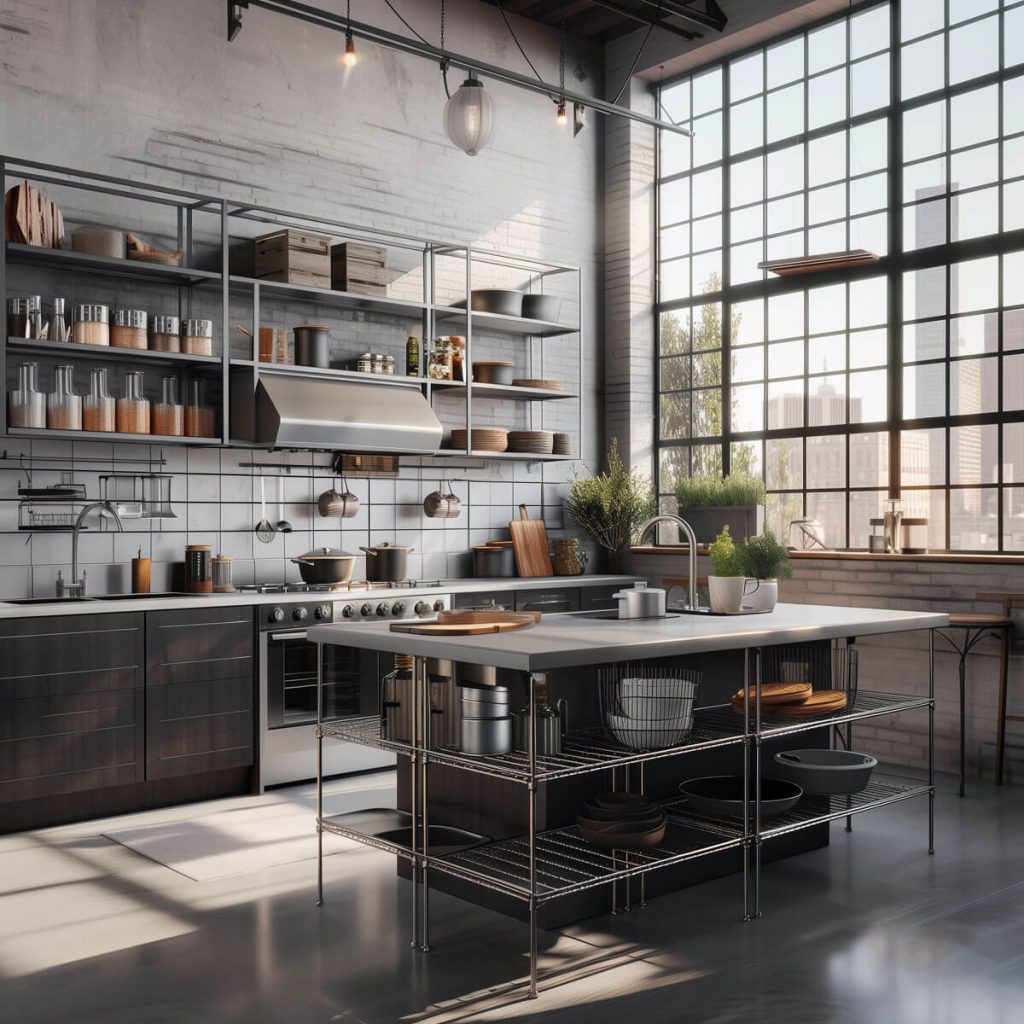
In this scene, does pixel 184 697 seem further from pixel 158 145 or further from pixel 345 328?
pixel 158 145

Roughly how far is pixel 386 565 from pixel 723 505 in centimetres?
199

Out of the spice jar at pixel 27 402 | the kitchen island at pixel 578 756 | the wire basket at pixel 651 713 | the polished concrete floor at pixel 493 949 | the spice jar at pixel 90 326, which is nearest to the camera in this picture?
the polished concrete floor at pixel 493 949

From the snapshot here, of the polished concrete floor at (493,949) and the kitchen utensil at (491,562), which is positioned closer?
the polished concrete floor at (493,949)

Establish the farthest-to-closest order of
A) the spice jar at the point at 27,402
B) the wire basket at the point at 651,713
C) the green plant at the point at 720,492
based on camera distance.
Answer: the green plant at the point at 720,492
the spice jar at the point at 27,402
the wire basket at the point at 651,713

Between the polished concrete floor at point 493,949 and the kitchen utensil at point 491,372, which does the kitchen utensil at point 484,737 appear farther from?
the kitchen utensil at point 491,372

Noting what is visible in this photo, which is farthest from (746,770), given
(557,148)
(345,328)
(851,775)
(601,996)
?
(557,148)

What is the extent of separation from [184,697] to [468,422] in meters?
2.37

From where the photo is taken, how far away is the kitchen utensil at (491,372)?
677 cm

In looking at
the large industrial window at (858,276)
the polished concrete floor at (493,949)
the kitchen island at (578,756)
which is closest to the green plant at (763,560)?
the kitchen island at (578,756)

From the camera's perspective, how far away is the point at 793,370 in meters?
6.95

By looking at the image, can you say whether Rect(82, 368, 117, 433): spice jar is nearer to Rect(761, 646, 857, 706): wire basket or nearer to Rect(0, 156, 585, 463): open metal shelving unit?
Rect(0, 156, 585, 463): open metal shelving unit

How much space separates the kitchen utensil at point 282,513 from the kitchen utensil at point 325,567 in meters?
0.28

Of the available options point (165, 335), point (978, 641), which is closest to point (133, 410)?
point (165, 335)

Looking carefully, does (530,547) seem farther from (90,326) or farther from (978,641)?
(90,326)
